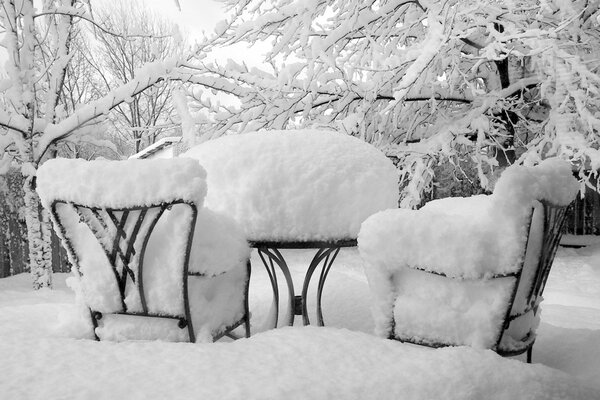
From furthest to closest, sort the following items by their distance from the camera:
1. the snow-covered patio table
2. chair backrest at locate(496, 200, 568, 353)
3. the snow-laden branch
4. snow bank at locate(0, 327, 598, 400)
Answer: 1. the snow-laden branch
2. the snow-covered patio table
3. chair backrest at locate(496, 200, 568, 353)
4. snow bank at locate(0, 327, 598, 400)

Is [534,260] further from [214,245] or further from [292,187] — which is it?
[214,245]

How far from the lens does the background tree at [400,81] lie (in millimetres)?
4477

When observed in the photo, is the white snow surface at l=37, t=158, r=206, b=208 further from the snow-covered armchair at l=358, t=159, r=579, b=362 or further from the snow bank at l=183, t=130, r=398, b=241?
the snow-covered armchair at l=358, t=159, r=579, b=362

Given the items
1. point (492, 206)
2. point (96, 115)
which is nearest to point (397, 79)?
point (96, 115)

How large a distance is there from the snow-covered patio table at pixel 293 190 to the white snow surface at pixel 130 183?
19.5 inches

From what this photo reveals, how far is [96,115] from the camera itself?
538cm

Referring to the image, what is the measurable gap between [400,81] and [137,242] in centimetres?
355

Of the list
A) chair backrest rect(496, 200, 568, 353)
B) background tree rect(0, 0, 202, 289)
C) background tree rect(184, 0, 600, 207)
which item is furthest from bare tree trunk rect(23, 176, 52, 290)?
chair backrest rect(496, 200, 568, 353)

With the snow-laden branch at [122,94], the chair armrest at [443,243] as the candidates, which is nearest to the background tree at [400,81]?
the snow-laden branch at [122,94]

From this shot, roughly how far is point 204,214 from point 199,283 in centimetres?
29

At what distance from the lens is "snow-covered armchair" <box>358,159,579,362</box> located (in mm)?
1785

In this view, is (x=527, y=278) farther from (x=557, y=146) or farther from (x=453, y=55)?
(x=453, y=55)

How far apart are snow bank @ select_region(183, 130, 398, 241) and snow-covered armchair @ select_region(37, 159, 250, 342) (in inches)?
12.5

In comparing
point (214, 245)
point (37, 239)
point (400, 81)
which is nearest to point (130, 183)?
point (214, 245)
